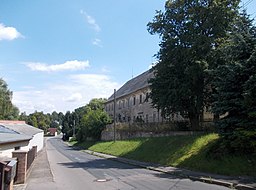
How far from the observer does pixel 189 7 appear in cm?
3097

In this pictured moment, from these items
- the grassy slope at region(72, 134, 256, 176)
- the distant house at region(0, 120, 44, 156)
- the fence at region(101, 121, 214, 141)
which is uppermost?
the fence at region(101, 121, 214, 141)

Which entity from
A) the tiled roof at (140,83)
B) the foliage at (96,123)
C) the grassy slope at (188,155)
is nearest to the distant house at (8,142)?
the grassy slope at (188,155)

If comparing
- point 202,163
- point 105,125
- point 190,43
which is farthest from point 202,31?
point 105,125

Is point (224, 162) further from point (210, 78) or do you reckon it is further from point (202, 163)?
point (210, 78)

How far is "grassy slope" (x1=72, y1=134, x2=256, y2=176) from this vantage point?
1823 cm

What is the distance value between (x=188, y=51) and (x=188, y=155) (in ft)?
30.2

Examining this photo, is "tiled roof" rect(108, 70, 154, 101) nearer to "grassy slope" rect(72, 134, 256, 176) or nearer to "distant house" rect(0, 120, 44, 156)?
"grassy slope" rect(72, 134, 256, 176)

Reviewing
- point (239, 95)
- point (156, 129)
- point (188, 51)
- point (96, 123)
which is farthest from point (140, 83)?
point (239, 95)

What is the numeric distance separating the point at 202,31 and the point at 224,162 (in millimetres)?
14340

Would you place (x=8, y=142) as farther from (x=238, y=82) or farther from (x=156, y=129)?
(x=156, y=129)

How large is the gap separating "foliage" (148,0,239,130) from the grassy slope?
3.39 m

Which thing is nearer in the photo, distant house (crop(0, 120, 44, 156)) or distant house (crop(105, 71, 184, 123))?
distant house (crop(0, 120, 44, 156))

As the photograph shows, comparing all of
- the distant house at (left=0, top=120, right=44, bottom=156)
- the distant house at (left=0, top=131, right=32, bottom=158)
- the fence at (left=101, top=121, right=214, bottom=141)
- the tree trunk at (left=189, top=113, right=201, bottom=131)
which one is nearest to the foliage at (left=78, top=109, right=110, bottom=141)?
the fence at (left=101, top=121, right=214, bottom=141)

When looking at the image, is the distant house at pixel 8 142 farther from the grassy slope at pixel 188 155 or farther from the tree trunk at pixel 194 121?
the tree trunk at pixel 194 121
